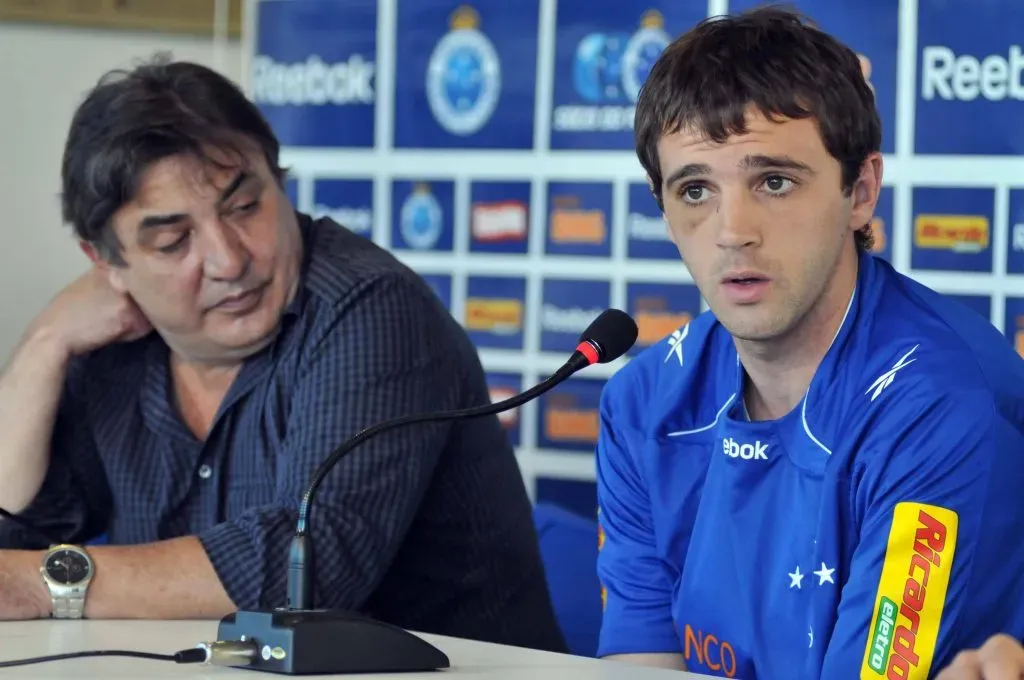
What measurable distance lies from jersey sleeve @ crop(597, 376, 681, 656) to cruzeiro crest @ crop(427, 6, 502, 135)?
1.68m

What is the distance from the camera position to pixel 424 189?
346cm

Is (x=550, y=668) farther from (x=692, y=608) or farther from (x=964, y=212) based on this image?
(x=964, y=212)

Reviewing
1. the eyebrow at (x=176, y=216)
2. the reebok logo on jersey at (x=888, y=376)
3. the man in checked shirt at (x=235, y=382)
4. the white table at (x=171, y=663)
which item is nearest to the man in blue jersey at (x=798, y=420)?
the reebok logo on jersey at (x=888, y=376)

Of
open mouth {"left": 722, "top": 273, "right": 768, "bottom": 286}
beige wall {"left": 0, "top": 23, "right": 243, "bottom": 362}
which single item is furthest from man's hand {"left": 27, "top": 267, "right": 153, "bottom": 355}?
beige wall {"left": 0, "top": 23, "right": 243, "bottom": 362}

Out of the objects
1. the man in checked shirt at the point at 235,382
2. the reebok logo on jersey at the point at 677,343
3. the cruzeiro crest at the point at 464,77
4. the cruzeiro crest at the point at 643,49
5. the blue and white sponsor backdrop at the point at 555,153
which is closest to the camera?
the reebok logo on jersey at the point at 677,343

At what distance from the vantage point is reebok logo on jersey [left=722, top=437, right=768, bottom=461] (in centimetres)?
163

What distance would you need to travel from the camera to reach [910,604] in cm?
144

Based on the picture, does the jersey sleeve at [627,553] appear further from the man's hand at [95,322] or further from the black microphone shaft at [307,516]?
the man's hand at [95,322]

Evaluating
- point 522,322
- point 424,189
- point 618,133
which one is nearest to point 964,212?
point 618,133

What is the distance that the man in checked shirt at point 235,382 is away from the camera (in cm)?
194

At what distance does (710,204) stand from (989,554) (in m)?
0.46

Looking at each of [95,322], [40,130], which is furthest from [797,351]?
[40,130]

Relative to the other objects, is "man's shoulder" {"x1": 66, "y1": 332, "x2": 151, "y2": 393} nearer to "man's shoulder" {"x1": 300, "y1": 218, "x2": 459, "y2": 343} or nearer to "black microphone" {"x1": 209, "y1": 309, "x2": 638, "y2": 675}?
"man's shoulder" {"x1": 300, "y1": 218, "x2": 459, "y2": 343}

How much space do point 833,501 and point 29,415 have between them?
1179mm
